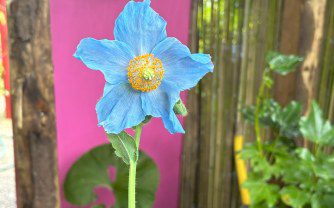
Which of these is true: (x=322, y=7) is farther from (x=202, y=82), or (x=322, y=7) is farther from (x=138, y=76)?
(x=138, y=76)

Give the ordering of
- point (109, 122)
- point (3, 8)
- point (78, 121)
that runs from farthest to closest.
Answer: point (78, 121) < point (3, 8) < point (109, 122)

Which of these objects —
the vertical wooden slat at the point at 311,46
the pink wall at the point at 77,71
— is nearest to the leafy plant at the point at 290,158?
the vertical wooden slat at the point at 311,46

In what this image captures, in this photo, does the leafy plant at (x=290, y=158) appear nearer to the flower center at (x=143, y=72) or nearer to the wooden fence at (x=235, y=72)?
the wooden fence at (x=235, y=72)

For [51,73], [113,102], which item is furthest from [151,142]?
[113,102]

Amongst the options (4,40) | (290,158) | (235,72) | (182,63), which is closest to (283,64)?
(290,158)

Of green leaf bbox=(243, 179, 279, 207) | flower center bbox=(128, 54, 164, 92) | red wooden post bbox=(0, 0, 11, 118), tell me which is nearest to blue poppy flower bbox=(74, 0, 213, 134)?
flower center bbox=(128, 54, 164, 92)

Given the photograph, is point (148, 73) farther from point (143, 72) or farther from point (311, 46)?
point (311, 46)
